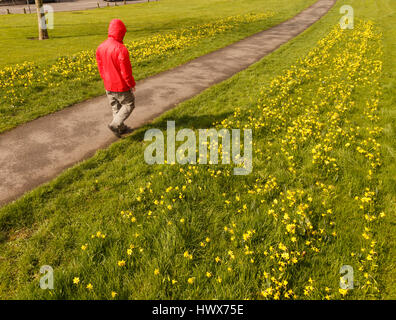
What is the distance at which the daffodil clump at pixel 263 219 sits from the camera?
9.73ft

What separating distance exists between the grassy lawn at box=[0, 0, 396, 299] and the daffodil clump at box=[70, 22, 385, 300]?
0.02 metres

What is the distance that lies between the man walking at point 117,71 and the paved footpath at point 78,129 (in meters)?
0.84

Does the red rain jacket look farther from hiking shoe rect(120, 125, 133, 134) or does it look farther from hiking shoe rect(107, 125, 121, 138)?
hiking shoe rect(120, 125, 133, 134)

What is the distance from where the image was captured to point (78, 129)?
663 centimetres

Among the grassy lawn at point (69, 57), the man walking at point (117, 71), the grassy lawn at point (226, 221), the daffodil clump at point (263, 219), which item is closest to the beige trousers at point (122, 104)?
the man walking at point (117, 71)

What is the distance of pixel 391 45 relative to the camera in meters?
13.5

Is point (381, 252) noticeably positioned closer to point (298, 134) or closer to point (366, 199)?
point (366, 199)

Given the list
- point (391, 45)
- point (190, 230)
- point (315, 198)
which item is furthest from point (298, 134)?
point (391, 45)

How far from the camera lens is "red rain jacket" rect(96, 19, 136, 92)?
5.16m

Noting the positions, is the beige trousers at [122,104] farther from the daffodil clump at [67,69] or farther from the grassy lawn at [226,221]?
the daffodil clump at [67,69]

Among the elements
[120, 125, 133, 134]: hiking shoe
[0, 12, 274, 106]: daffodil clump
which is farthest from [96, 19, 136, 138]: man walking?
[0, 12, 274, 106]: daffodil clump

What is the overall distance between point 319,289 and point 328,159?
2856mm

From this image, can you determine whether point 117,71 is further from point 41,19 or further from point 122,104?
point 41,19

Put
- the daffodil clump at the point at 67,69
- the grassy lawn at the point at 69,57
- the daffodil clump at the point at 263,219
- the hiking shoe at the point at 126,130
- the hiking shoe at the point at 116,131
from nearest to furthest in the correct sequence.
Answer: the daffodil clump at the point at 263,219 < the hiking shoe at the point at 116,131 < the hiking shoe at the point at 126,130 < the grassy lawn at the point at 69,57 < the daffodil clump at the point at 67,69
